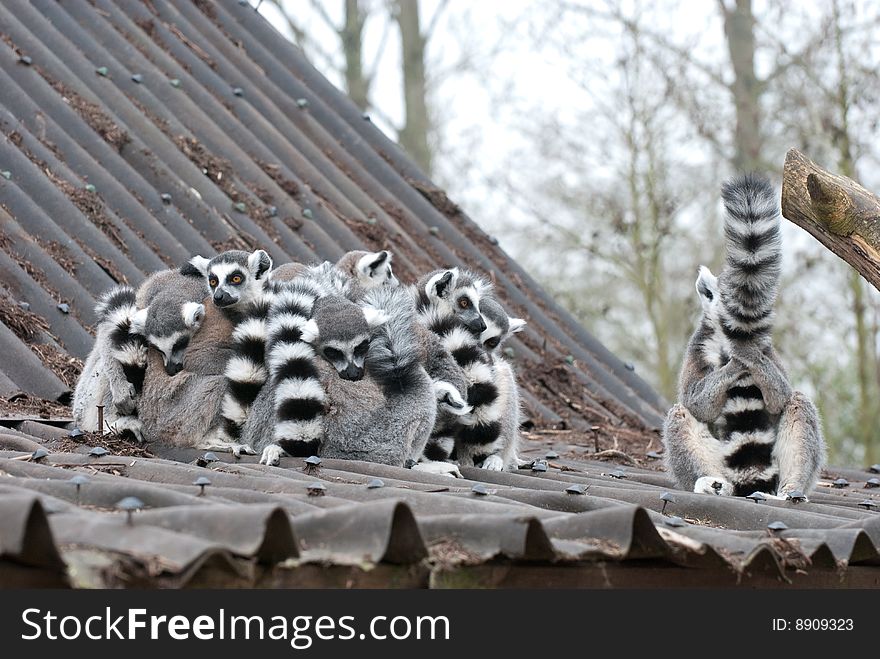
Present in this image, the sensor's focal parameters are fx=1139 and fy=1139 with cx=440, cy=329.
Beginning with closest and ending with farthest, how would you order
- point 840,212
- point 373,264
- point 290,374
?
point 840,212, point 290,374, point 373,264

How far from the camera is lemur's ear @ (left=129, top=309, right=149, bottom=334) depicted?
539 cm

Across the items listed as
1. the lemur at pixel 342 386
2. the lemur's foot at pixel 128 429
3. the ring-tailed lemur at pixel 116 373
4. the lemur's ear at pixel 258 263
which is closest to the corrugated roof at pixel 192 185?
the ring-tailed lemur at pixel 116 373

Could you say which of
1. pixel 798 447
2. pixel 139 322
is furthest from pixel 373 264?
pixel 798 447

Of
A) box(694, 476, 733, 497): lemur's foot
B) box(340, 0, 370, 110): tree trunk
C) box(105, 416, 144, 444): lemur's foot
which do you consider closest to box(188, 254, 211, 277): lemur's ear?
box(105, 416, 144, 444): lemur's foot

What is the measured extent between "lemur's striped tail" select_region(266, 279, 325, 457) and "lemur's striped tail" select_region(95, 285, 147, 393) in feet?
2.41

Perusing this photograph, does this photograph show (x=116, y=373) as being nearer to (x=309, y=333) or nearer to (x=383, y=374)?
(x=309, y=333)

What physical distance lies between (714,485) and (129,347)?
2.95 m

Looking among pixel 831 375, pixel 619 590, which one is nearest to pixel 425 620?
pixel 619 590

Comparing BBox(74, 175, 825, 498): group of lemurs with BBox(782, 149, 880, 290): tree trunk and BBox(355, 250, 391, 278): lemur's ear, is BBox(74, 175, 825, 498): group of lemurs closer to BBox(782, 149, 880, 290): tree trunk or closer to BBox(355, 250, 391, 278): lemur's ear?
BBox(782, 149, 880, 290): tree trunk

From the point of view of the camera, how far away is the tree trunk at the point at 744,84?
1714 cm

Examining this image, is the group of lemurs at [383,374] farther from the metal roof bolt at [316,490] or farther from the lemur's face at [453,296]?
the metal roof bolt at [316,490]

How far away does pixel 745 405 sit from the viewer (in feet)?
18.9

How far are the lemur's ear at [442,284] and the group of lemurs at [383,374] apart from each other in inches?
0.5

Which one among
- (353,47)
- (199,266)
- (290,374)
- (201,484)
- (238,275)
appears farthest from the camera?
(353,47)
